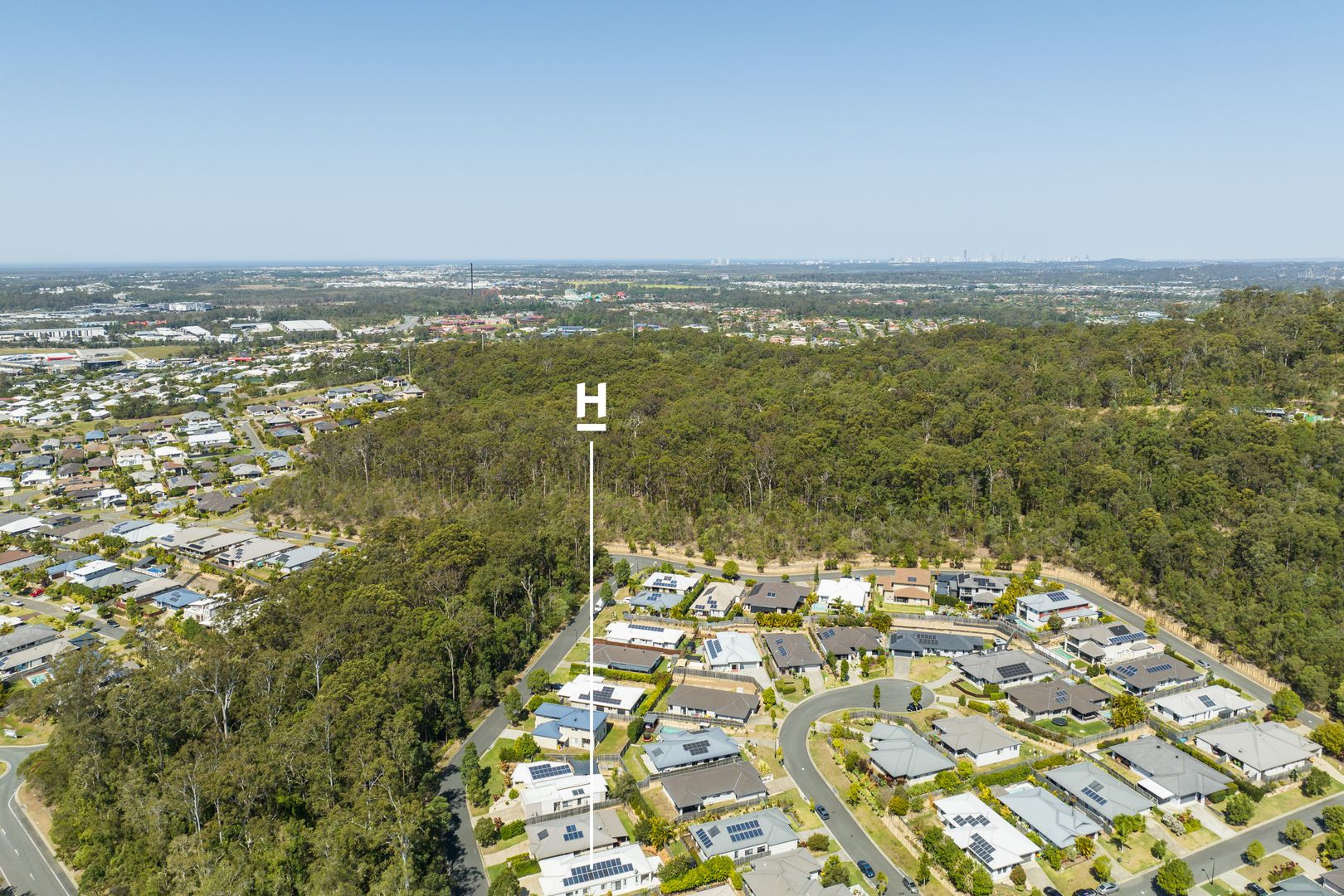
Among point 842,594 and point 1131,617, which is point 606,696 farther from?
point 1131,617

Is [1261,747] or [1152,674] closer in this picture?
[1261,747]

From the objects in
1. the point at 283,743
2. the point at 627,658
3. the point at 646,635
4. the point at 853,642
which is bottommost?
the point at 627,658

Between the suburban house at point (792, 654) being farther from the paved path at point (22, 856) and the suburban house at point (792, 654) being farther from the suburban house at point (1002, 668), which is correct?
the paved path at point (22, 856)

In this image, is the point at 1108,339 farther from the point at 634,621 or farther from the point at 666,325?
the point at 666,325

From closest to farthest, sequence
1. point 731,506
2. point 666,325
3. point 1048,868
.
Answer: point 1048,868
point 731,506
point 666,325

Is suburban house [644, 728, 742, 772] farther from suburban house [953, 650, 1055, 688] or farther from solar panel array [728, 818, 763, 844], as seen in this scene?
suburban house [953, 650, 1055, 688]

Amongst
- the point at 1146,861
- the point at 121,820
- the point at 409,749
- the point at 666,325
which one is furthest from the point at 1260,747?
the point at 666,325

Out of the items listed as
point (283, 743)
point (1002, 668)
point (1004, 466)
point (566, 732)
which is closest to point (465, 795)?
point (566, 732)
